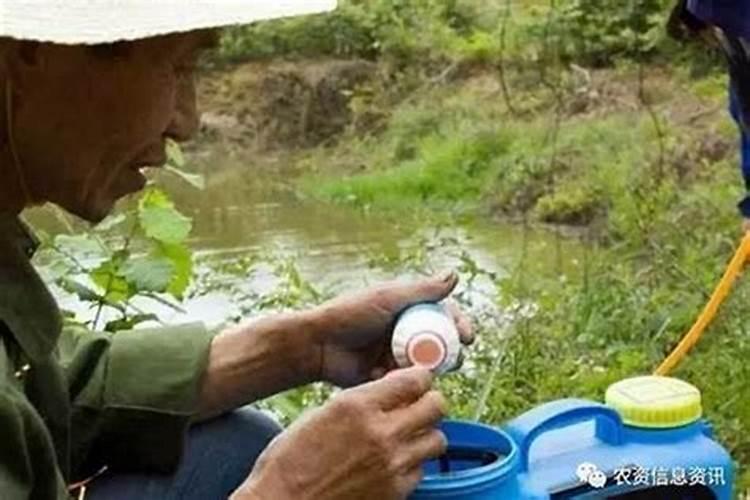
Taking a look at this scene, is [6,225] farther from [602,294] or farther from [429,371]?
[602,294]

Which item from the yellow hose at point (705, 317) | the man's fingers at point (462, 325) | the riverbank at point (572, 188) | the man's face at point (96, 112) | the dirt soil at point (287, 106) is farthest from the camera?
the dirt soil at point (287, 106)

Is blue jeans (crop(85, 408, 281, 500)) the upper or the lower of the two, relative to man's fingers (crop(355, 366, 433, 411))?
lower

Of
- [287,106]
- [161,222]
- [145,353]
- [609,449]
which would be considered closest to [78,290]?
[161,222]

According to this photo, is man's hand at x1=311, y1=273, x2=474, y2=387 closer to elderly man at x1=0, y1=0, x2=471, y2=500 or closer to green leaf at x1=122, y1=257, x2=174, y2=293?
elderly man at x1=0, y1=0, x2=471, y2=500

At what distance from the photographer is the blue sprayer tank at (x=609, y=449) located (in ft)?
4.76

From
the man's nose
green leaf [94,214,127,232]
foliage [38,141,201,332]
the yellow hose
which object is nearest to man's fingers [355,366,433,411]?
the man's nose

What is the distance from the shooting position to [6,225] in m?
1.28

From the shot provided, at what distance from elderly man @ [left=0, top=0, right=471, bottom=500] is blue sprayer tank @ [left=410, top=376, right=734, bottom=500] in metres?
0.11

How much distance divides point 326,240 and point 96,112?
620cm

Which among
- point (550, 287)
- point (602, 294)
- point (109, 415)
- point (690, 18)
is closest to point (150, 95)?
point (109, 415)

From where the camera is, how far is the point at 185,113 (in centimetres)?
125

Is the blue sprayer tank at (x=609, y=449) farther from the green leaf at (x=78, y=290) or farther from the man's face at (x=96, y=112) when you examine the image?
the green leaf at (x=78, y=290)

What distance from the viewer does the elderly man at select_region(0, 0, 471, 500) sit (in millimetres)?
1159

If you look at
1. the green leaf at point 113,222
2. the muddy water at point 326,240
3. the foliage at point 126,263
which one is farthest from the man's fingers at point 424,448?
the muddy water at point 326,240
